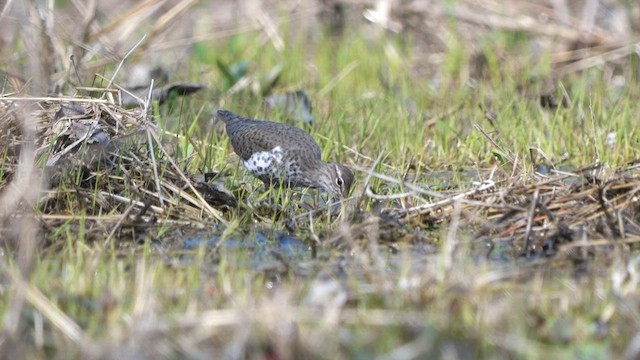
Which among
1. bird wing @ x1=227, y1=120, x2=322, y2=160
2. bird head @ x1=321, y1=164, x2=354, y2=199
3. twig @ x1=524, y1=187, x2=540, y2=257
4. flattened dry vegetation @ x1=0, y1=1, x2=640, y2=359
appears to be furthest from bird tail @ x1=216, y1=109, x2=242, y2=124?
twig @ x1=524, y1=187, x2=540, y2=257

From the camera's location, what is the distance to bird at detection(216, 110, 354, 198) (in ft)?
22.3

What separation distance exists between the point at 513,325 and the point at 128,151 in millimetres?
3002

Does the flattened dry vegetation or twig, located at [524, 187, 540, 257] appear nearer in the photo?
the flattened dry vegetation

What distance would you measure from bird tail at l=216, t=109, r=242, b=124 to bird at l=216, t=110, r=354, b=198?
1.08 feet

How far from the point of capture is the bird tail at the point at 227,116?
300 inches

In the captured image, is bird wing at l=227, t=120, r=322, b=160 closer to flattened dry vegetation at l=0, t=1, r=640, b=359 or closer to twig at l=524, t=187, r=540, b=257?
flattened dry vegetation at l=0, t=1, r=640, b=359

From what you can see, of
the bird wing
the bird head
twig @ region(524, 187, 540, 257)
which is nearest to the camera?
twig @ region(524, 187, 540, 257)

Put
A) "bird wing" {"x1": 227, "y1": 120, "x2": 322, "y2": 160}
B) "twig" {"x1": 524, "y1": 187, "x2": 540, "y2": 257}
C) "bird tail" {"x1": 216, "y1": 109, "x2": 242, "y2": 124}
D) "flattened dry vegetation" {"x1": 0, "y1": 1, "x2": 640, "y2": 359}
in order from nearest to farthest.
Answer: "flattened dry vegetation" {"x1": 0, "y1": 1, "x2": 640, "y2": 359} → "twig" {"x1": 524, "y1": 187, "x2": 540, "y2": 257} → "bird wing" {"x1": 227, "y1": 120, "x2": 322, "y2": 160} → "bird tail" {"x1": 216, "y1": 109, "x2": 242, "y2": 124}

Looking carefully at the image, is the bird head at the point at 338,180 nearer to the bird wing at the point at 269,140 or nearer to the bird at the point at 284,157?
the bird at the point at 284,157

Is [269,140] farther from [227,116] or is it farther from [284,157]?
[227,116]

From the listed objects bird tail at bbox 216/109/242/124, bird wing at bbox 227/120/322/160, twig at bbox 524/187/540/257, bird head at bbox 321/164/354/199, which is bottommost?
twig at bbox 524/187/540/257

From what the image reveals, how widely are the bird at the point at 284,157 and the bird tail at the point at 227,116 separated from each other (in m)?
0.33

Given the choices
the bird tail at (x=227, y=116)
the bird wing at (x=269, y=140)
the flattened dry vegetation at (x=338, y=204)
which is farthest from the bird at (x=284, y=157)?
the bird tail at (x=227, y=116)

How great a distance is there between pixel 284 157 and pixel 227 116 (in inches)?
36.4
